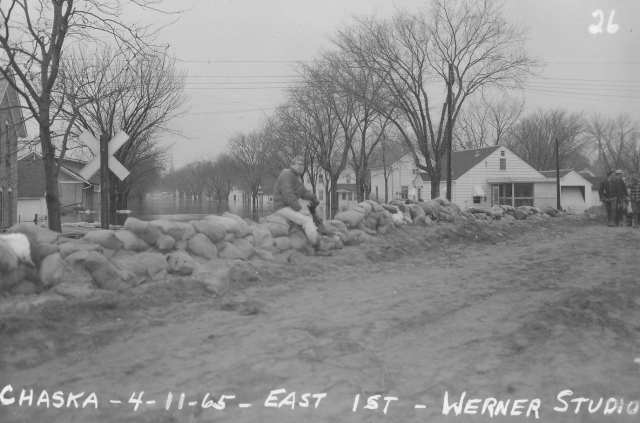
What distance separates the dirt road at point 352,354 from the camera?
328cm

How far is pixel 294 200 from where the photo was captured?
870cm

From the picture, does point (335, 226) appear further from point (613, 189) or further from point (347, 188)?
point (347, 188)

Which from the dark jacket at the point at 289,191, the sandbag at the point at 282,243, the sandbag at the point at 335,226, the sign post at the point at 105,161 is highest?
the sign post at the point at 105,161

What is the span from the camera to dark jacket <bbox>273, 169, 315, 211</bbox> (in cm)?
870

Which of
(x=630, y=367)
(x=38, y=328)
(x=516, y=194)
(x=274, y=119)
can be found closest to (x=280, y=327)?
(x=38, y=328)

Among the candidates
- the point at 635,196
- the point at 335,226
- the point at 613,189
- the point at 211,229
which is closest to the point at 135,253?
the point at 211,229

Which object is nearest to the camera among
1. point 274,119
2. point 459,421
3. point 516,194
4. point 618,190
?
point 459,421

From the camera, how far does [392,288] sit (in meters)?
6.74

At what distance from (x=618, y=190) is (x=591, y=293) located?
447 inches

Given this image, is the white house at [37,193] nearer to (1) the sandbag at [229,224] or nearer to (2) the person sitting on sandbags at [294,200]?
(2) the person sitting on sandbags at [294,200]

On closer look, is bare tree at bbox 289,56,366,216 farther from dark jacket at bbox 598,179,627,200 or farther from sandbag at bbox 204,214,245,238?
sandbag at bbox 204,214,245,238

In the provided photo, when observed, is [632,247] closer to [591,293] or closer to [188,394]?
[591,293]

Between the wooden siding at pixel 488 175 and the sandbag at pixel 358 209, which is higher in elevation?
the wooden siding at pixel 488 175

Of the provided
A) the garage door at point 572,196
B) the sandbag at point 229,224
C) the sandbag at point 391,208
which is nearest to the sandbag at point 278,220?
the sandbag at point 229,224
